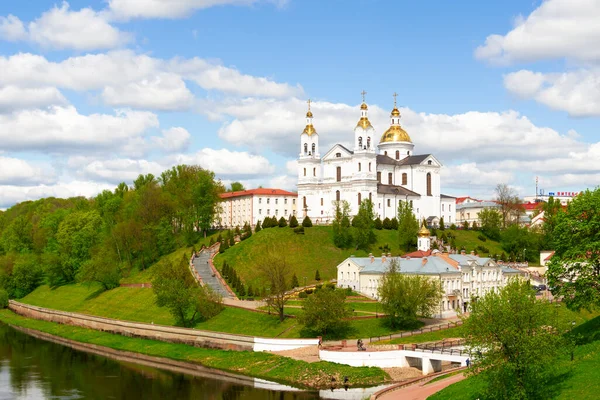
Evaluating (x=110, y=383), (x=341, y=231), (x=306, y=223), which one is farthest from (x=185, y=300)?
(x=306, y=223)

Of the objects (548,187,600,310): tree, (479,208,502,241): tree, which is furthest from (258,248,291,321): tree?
(479,208,502,241): tree

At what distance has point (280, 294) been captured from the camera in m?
64.3

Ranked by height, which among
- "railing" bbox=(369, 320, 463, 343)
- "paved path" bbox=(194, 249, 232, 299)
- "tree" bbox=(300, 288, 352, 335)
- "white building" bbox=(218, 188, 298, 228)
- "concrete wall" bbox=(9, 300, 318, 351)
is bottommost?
"concrete wall" bbox=(9, 300, 318, 351)

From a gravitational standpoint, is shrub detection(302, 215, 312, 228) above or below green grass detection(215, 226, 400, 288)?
above

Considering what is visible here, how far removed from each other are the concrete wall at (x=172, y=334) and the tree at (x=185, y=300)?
6.58ft

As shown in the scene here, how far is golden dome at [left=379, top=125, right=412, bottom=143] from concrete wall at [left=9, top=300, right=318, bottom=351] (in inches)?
2258

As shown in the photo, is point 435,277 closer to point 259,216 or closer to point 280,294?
point 280,294

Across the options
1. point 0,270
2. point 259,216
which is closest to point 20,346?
point 0,270

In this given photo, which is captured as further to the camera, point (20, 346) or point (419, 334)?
point (20, 346)

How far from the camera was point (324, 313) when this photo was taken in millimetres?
57531

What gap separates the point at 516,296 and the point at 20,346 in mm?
52315

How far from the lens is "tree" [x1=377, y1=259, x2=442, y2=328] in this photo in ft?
198

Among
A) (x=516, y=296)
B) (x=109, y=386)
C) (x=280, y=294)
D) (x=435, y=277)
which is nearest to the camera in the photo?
(x=516, y=296)

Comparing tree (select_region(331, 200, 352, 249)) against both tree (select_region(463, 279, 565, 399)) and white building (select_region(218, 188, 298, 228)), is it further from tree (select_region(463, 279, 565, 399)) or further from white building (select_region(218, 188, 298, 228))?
tree (select_region(463, 279, 565, 399))
